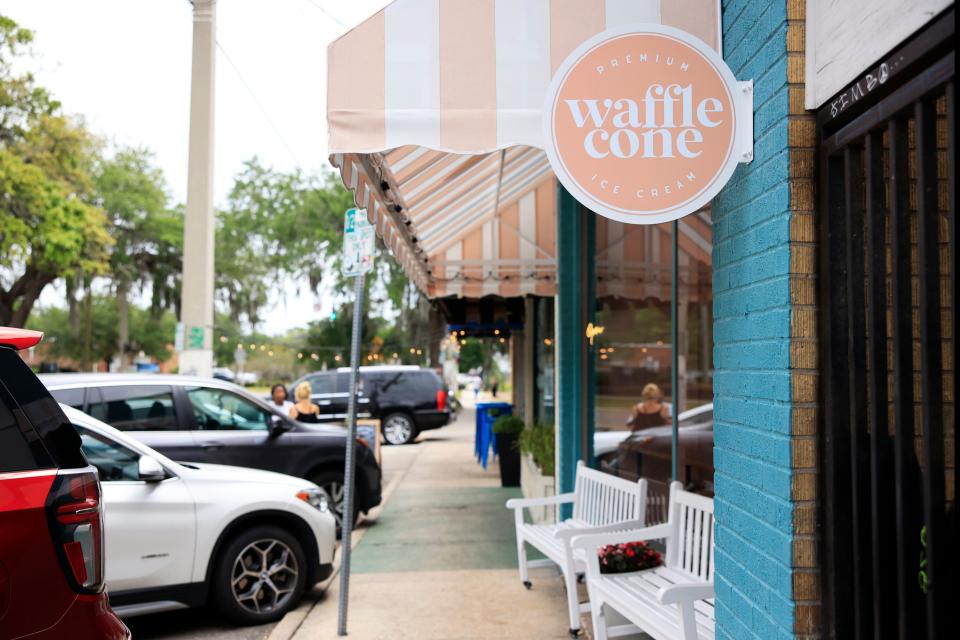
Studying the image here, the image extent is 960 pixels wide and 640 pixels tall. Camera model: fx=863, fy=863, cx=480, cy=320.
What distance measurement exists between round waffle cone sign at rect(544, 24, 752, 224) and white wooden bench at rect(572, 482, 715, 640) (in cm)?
198

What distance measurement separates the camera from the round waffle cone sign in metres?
3.22

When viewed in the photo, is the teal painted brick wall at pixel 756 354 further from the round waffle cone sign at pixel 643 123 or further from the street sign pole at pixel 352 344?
the street sign pole at pixel 352 344

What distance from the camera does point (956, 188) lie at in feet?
7.05

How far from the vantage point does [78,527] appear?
3059 millimetres

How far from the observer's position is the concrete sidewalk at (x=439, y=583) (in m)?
5.93

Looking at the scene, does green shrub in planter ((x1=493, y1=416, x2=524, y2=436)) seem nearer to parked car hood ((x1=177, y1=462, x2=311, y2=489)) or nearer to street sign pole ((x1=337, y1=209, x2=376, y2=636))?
parked car hood ((x1=177, y1=462, x2=311, y2=489))

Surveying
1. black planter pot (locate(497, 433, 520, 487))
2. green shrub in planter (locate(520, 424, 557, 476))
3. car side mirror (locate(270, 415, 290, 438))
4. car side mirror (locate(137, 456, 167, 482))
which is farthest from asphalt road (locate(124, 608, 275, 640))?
black planter pot (locate(497, 433, 520, 487))

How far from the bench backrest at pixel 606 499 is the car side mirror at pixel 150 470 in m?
3.20

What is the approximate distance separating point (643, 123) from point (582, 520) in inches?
181

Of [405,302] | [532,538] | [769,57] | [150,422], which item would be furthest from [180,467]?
[405,302]

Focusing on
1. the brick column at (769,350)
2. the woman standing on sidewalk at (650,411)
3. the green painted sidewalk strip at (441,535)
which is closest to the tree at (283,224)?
the green painted sidewalk strip at (441,535)

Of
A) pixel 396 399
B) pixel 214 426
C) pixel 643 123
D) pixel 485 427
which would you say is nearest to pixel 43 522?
pixel 643 123

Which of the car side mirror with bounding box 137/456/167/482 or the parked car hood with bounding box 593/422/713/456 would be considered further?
the parked car hood with bounding box 593/422/713/456

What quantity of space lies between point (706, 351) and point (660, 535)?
173cm
